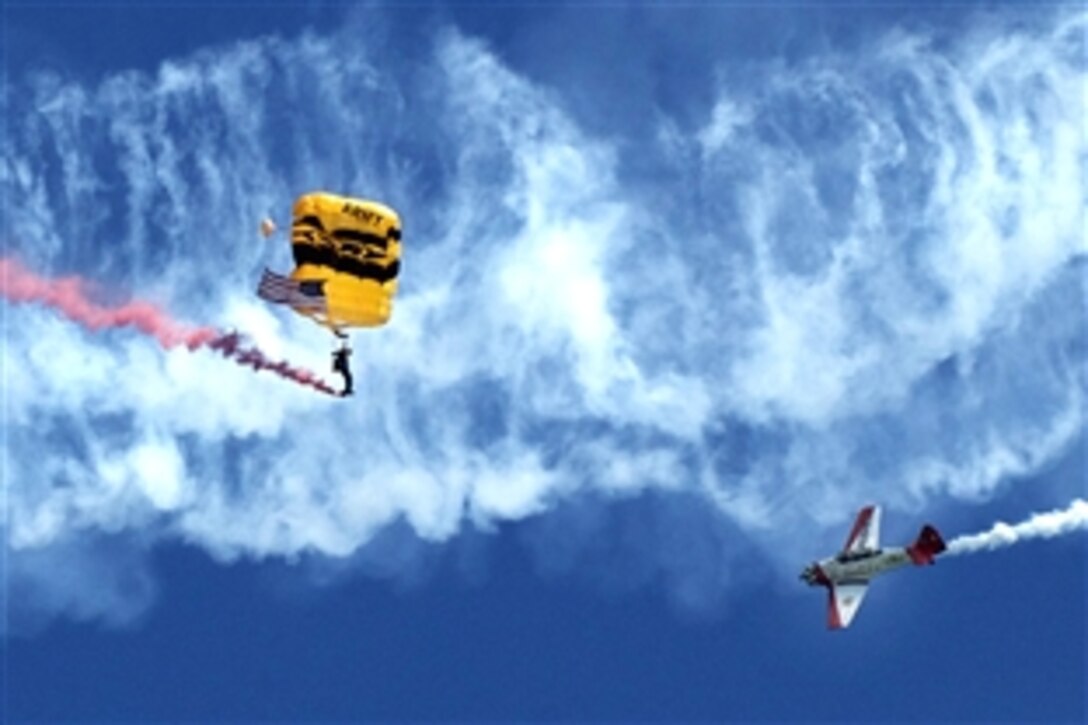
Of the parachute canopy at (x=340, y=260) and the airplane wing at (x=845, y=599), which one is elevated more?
the parachute canopy at (x=340, y=260)

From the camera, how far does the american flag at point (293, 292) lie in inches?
3302

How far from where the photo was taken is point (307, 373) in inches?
3364

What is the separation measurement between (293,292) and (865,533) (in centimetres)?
3357

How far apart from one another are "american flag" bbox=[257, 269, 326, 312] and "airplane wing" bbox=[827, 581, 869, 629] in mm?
32318

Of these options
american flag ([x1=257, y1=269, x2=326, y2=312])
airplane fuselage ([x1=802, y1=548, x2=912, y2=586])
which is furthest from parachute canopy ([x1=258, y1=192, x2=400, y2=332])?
airplane fuselage ([x1=802, y1=548, x2=912, y2=586])

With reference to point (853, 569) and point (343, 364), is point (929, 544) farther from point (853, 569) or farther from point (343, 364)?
point (343, 364)

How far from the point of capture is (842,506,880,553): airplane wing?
99.9 metres

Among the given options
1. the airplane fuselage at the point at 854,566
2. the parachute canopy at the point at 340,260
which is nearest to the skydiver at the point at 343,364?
the parachute canopy at the point at 340,260

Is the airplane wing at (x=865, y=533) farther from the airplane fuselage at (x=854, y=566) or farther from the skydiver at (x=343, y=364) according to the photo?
the skydiver at (x=343, y=364)

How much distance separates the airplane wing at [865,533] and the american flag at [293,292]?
104 ft

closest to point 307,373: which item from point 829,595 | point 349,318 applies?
point 349,318

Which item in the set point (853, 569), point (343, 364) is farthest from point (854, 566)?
point (343, 364)

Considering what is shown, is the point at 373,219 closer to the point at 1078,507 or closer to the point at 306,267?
the point at 306,267

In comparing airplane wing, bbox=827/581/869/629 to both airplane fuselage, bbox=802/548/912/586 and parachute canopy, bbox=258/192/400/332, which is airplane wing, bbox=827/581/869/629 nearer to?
airplane fuselage, bbox=802/548/912/586
